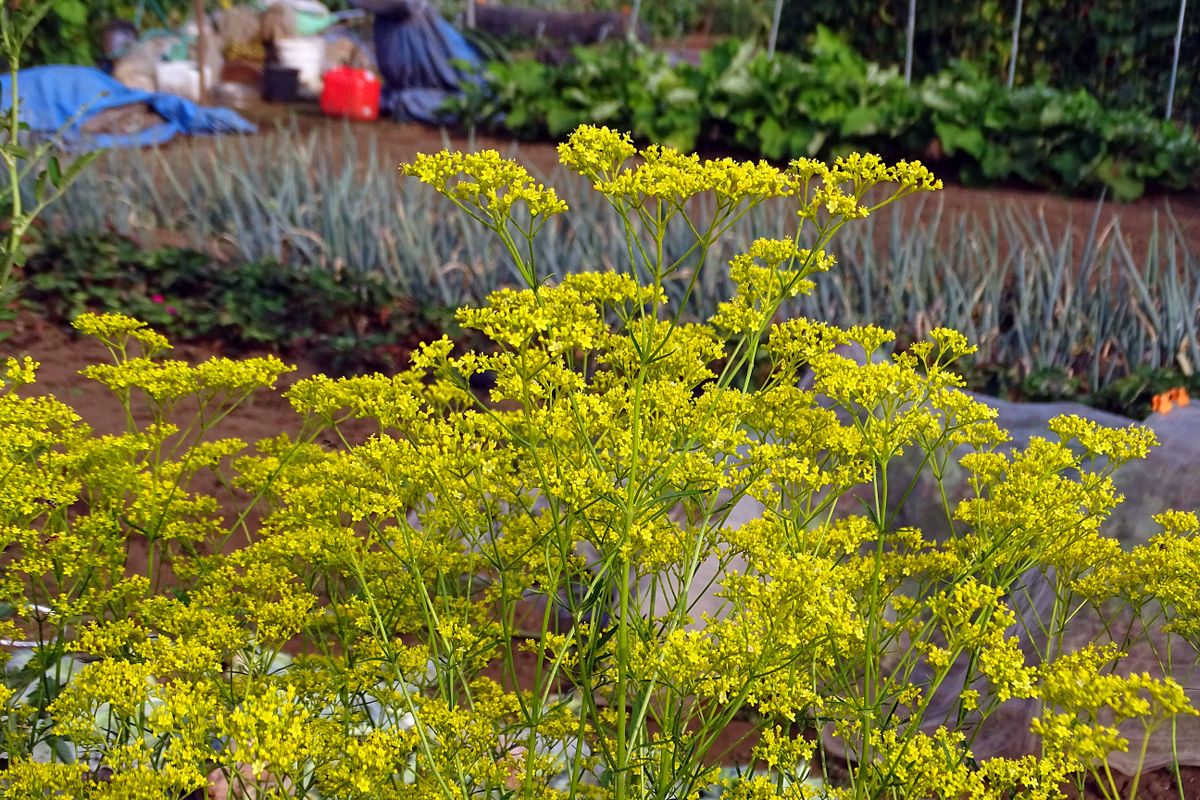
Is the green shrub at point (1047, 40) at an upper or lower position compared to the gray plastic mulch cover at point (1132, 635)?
upper

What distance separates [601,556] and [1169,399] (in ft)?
8.06

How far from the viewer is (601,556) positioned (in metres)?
1.71

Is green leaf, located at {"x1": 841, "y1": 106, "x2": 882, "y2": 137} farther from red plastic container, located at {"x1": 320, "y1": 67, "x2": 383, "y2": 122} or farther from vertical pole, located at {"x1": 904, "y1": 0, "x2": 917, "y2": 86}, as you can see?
red plastic container, located at {"x1": 320, "y1": 67, "x2": 383, "y2": 122}

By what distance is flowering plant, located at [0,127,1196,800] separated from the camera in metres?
1.42

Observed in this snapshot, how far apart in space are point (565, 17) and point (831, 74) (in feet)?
23.7

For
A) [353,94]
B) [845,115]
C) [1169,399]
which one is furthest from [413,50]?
[1169,399]

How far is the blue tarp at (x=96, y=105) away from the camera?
8922 mm

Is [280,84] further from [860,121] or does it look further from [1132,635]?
[1132,635]

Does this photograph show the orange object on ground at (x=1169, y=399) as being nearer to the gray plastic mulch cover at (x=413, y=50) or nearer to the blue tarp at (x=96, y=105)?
the blue tarp at (x=96, y=105)

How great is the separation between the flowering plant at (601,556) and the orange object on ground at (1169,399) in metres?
1.57

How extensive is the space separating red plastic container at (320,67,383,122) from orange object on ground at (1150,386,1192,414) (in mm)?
8556

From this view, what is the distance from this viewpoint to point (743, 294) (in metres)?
1.75

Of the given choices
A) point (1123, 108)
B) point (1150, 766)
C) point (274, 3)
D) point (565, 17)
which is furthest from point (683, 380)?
point (565, 17)

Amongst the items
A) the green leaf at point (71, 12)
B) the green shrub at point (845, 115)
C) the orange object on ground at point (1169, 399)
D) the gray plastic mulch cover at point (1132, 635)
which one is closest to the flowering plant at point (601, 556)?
the gray plastic mulch cover at point (1132, 635)
